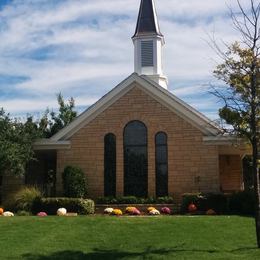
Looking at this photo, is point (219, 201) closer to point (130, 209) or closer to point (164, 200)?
point (164, 200)

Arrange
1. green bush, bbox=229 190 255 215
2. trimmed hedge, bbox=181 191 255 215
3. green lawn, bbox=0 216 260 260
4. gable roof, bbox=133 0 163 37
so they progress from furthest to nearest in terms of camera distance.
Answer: gable roof, bbox=133 0 163 37 → trimmed hedge, bbox=181 191 255 215 → green bush, bbox=229 190 255 215 → green lawn, bbox=0 216 260 260

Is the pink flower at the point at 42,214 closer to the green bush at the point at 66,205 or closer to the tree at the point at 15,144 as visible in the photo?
the green bush at the point at 66,205

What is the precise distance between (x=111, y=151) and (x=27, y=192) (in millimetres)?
4859

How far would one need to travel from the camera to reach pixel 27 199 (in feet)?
73.3

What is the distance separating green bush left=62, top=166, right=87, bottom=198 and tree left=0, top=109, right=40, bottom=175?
80.1 inches

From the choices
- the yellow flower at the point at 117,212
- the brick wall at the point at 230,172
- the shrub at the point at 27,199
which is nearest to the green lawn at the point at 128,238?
the yellow flower at the point at 117,212

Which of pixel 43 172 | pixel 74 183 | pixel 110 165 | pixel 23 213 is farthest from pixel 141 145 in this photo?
pixel 43 172

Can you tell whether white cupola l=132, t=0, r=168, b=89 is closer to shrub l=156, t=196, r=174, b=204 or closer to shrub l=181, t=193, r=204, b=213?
shrub l=156, t=196, r=174, b=204

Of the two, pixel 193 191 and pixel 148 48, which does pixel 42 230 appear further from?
pixel 148 48

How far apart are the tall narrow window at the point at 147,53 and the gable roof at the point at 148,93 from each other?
15.6 feet

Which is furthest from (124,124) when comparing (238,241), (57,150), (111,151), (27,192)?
(238,241)

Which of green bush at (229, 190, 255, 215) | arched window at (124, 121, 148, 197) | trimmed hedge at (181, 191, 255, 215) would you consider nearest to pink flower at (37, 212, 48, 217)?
arched window at (124, 121, 148, 197)

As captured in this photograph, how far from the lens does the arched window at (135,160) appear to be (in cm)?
2456

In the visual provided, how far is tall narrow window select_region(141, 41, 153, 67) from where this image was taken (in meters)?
29.8
